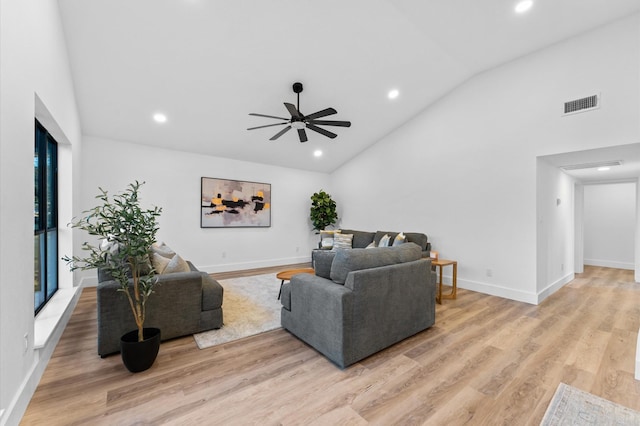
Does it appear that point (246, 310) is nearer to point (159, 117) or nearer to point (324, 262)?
point (324, 262)

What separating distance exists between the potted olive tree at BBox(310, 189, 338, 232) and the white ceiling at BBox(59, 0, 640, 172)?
Answer: 2.53m

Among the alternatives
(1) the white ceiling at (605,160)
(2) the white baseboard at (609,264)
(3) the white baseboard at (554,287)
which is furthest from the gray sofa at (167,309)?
(2) the white baseboard at (609,264)

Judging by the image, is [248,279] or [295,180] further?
[295,180]

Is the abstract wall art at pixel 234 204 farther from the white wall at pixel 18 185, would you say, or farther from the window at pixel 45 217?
the white wall at pixel 18 185

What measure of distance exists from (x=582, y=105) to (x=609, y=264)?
17.6 ft

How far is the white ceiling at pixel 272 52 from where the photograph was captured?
306 cm

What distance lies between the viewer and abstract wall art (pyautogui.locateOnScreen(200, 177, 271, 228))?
584cm

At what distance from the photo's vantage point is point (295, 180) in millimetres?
7277

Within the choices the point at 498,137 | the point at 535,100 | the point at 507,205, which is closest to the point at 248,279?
the point at 507,205

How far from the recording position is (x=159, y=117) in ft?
14.7

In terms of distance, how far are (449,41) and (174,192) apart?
17.8 ft

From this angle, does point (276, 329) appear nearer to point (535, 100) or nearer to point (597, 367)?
point (597, 367)

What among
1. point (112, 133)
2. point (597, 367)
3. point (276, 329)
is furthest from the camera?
point (112, 133)

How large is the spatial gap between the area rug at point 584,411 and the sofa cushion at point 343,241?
14.8 ft
